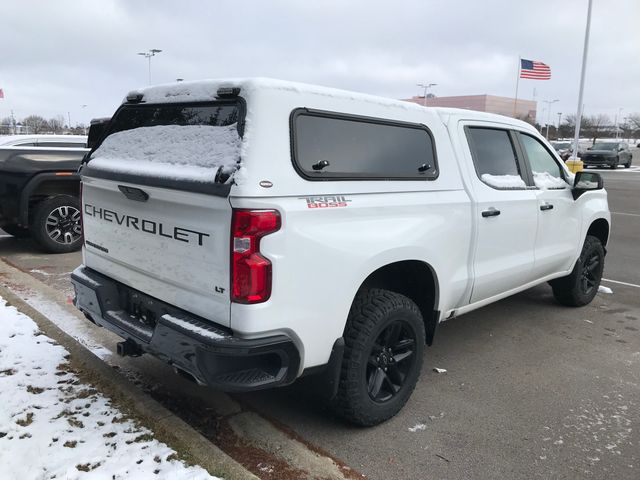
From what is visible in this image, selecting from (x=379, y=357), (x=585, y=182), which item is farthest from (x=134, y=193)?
(x=585, y=182)

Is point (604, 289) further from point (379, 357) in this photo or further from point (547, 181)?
point (379, 357)

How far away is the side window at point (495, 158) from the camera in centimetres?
396

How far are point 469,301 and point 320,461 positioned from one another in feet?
5.64

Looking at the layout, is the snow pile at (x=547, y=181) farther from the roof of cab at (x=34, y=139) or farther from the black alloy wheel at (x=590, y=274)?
the roof of cab at (x=34, y=139)

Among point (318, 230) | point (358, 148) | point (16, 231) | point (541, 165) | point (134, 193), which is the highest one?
point (358, 148)

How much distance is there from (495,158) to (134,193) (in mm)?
2681

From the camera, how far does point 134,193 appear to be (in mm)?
2949

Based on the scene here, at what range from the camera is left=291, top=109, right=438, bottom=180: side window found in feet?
8.95

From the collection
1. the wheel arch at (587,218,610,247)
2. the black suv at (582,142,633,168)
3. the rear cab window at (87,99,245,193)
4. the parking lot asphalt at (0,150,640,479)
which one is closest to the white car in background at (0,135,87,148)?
the parking lot asphalt at (0,150,640,479)

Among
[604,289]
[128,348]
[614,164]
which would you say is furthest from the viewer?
[614,164]

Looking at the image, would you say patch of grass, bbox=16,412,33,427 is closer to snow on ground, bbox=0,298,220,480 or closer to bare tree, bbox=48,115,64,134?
snow on ground, bbox=0,298,220,480

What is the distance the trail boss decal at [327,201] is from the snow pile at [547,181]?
95.9 inches

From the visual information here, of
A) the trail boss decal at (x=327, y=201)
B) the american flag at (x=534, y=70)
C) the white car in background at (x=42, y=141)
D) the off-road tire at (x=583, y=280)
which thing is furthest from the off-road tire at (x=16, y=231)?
the american flag at (x=534, y=70)

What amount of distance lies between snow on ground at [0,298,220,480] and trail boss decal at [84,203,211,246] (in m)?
1.07
